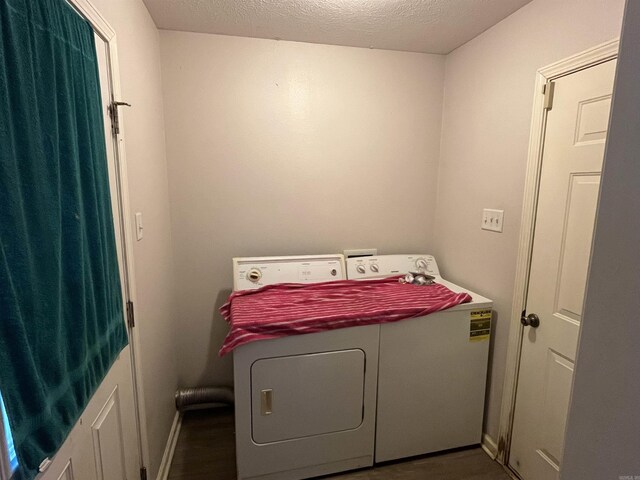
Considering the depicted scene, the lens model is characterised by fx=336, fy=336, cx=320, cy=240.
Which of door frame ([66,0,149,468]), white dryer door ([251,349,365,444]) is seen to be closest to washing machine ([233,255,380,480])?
white dryer door ([251,349,365,444])

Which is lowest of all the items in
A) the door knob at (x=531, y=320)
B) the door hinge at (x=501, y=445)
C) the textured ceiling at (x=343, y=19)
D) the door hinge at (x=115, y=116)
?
the door hinge at (x=501, y=445)

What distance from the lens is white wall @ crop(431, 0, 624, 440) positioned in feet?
4.98

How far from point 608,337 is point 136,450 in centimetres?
175

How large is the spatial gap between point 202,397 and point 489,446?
1843 mm

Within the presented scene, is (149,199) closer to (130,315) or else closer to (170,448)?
(130,315)

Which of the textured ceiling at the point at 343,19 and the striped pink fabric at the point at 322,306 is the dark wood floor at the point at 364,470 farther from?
the textured ceiling at the point at 343,19

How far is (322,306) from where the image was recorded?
1817mm

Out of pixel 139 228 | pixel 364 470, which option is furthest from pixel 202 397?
pixel 139 228

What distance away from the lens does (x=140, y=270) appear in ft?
5.11

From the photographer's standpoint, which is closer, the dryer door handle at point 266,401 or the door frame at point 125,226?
the door frame at point 125,226

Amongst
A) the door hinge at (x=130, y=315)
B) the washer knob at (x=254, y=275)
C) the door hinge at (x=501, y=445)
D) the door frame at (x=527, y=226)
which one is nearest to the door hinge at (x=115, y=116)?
the door hinge at (x=130, y=315)

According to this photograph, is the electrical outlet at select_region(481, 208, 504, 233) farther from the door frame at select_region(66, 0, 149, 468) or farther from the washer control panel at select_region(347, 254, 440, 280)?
the door frame at select_region(66, 0, 149, 468)

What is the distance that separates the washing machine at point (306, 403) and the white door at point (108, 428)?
1.50ft

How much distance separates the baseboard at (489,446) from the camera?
6.48 ft
